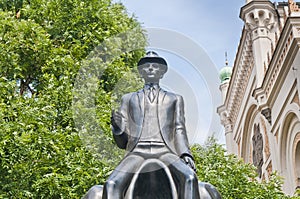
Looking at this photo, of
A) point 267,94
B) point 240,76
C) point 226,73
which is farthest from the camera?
point 226,73

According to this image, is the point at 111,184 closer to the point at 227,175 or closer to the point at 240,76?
the point at 227,175

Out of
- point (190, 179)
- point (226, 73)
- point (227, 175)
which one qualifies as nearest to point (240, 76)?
point (226, 73)

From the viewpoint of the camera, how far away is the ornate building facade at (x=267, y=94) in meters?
21.5

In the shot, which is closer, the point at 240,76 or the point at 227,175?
the point at 227,175

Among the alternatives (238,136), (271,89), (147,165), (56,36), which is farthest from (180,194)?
(238,136)

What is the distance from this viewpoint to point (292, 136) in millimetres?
22359

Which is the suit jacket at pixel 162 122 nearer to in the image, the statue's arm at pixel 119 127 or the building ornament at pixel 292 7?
the statue's arm at pixel 119 127

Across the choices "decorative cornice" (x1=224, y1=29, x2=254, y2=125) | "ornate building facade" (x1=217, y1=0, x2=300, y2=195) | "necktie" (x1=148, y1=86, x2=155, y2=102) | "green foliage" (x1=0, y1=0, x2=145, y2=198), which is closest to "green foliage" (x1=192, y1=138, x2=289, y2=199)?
"green foliage" (x1=0, y1=0, x2=145, y2=198)

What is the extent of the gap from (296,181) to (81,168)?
487 inches

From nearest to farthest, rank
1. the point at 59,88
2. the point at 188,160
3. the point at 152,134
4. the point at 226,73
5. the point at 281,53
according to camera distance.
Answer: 1. the point at 188,160
2. the point at 152,134
3. the point at 59,88
4. the point at 281,53
5. the point at 226,73

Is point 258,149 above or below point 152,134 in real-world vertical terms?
above

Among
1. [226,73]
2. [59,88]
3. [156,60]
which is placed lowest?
[156,60]

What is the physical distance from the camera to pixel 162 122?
5.87 metres

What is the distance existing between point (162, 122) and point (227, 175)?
28.4ft
